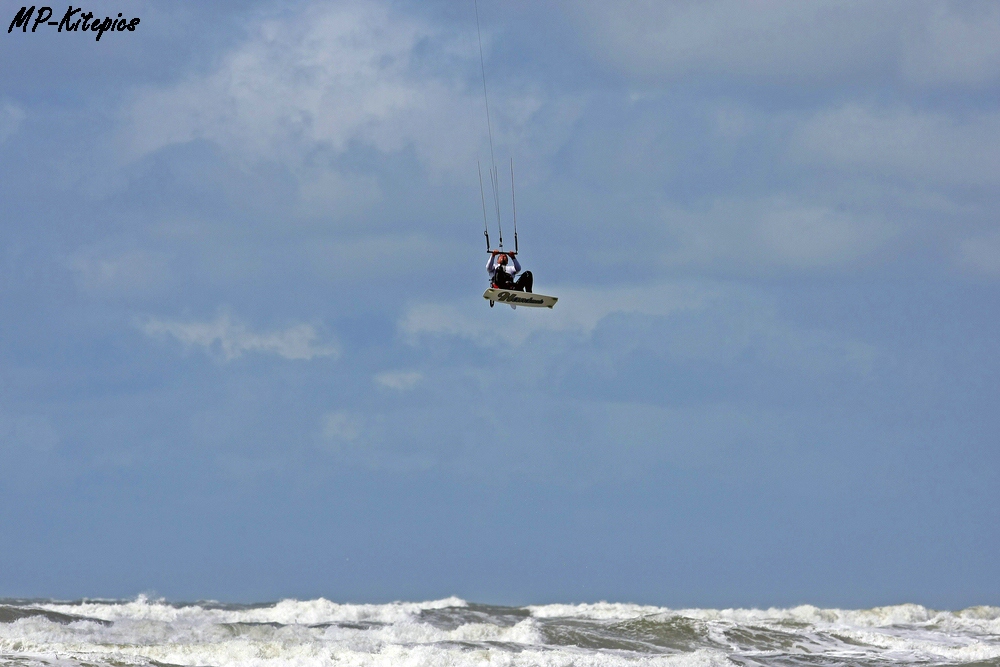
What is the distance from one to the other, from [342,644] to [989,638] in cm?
2359

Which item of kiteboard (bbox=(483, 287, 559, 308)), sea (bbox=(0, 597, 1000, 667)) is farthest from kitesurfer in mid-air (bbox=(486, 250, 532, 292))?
sea (bbox=(0, 597, 1000, 667))

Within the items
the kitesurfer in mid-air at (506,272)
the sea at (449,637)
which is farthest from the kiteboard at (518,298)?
the sea at (449,637)

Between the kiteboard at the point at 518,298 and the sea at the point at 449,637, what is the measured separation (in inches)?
386

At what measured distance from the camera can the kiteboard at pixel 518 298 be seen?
36.0m

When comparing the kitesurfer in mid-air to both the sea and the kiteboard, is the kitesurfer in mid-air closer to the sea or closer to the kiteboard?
the kiteboard

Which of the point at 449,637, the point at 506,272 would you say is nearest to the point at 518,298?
the point at 506,272

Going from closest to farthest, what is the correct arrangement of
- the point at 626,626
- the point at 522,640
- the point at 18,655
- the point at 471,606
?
the point at 18,655 → the point at 522,640 → the point at 626,626 → the point at 471,606

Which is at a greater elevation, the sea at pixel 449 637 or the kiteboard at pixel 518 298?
the kiteboard at pixel 518 298

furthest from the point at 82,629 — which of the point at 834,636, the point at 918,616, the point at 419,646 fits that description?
the point at 918,616

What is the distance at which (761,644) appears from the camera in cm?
4288

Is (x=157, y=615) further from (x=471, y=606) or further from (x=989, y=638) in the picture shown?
(x=989, y=638)

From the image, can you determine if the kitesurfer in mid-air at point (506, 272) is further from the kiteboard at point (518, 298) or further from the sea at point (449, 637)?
the sea at point (449, 637)

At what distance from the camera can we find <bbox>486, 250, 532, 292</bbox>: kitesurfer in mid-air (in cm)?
3581

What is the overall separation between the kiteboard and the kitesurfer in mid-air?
0.45ft
